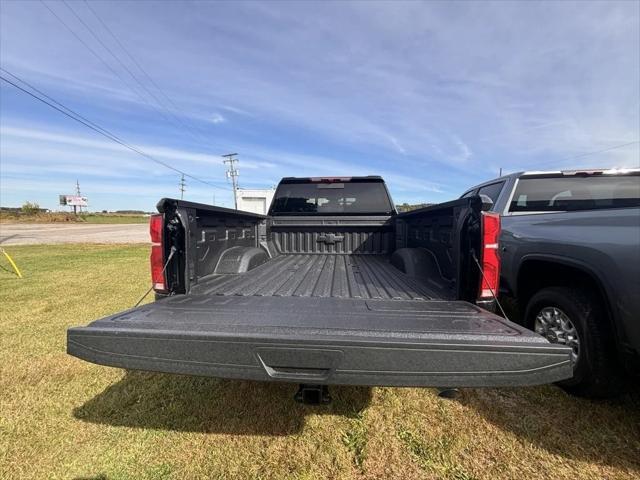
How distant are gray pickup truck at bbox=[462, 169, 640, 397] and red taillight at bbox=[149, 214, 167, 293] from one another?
2188mm

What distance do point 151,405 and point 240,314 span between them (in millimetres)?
1569

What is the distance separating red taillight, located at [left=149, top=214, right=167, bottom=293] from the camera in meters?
2.30

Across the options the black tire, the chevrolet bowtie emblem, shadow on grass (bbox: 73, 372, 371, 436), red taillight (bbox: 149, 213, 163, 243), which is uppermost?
red taillight (bbox: 149, 213, 163, 243)

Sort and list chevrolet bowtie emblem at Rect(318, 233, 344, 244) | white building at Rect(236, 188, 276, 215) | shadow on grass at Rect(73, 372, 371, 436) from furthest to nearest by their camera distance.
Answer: white building at Rect(236, 188, 276, 215) → chevrolet bowtie emblem at Rect(318, 233, 344, 244) → shadow on grass at Rect(73, 372, 371, 436)

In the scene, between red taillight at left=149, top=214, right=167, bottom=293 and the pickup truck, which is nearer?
the pickup truck

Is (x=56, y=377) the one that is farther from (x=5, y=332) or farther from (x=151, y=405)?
(x=5, y=332)

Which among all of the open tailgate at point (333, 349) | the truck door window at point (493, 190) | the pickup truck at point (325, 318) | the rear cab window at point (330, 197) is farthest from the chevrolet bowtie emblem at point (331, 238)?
the open tailgate at point (333, 349)

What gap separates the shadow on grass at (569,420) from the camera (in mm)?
2174

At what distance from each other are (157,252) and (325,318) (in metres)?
1.36

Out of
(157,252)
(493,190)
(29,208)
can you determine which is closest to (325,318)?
(157,252)

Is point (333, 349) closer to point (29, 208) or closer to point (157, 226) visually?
point (157, 226)

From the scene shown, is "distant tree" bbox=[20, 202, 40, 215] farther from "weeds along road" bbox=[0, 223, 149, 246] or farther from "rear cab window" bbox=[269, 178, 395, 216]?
"rear cab window" bbox=[269, 178, 395, 216]

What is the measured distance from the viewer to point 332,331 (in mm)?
1647

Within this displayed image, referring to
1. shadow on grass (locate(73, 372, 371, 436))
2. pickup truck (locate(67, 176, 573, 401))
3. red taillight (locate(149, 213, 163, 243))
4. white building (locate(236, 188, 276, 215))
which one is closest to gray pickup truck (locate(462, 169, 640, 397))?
pickup truck (locate(67, 176, 573, 401))
